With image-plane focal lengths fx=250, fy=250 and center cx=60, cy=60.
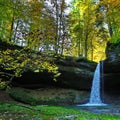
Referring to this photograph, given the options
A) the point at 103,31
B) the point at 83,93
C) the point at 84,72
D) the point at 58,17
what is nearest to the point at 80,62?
the point at 84,72

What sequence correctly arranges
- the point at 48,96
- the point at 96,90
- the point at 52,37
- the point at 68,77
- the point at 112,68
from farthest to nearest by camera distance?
the point at 96,90 → the point at 68,77 → the point at 112,68 → the point at 48,96 → the point at 52,37

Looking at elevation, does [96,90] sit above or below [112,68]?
below

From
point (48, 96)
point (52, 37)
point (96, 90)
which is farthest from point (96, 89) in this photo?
point (52, 37)

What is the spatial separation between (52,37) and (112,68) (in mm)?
8164

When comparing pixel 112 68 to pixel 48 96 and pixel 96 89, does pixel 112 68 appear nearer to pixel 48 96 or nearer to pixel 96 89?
pixel 96 89

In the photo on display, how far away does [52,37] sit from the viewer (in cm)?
2647

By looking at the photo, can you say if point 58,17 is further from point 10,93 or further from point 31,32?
point 31,32

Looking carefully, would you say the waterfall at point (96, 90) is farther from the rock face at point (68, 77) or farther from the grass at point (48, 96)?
the grass at point (48, 96)

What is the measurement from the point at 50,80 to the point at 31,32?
17.7 meters

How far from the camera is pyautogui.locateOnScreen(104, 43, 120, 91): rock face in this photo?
2775cm

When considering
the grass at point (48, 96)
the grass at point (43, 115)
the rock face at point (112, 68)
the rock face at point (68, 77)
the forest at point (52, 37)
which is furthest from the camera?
the rock face at point (68, 77)

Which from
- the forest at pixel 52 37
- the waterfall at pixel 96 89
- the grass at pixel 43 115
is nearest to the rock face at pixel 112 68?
the forest at pixel 52 37

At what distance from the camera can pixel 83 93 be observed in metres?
30.6

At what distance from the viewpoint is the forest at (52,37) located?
11062mm
